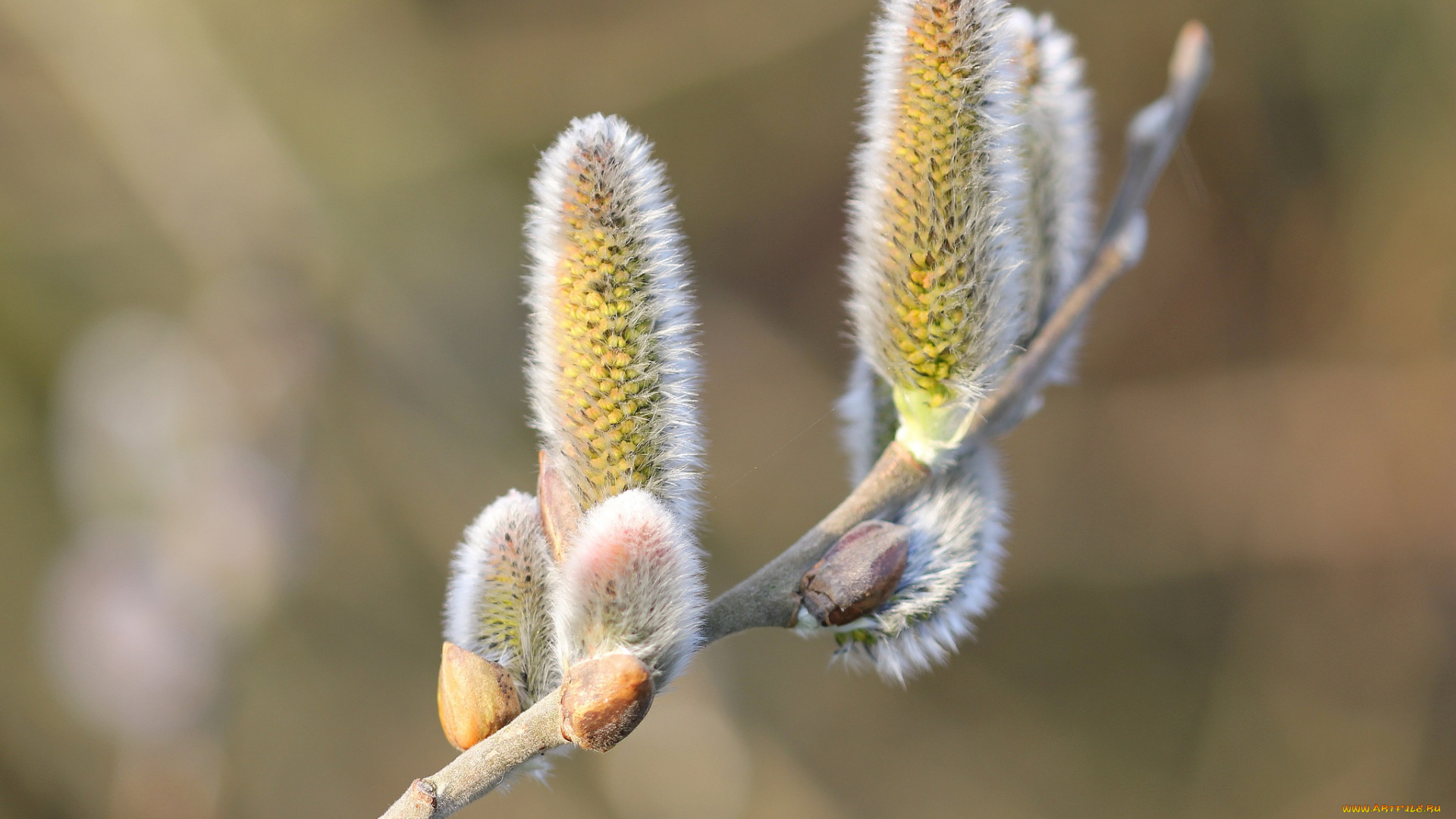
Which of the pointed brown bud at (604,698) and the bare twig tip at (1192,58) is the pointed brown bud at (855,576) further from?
the bare twig tip at (1192,58)

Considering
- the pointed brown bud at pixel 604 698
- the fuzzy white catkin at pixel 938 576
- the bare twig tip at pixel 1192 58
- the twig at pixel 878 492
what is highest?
the bare twig tip at pixel 1192 58

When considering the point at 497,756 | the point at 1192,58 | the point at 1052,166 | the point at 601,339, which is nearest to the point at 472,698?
the point at 497,756

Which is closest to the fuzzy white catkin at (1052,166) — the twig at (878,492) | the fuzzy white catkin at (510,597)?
the twig at (878,492)

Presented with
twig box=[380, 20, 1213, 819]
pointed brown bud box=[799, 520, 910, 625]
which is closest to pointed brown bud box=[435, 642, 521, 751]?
twig box=[380, 20, 1213, 819]

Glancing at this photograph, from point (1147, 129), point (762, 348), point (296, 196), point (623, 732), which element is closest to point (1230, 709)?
point (762, 348)

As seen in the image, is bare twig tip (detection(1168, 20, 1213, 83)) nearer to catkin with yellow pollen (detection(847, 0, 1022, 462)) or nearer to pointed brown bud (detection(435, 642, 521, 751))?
catkin with yellow pollen (detection(847, 0, 1022, 462))

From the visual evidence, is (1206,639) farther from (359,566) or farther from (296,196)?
(296,196)
